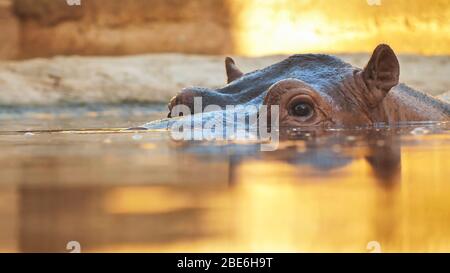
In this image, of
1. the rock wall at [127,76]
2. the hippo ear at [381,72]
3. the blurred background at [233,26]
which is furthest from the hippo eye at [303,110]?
the blurred background at [233,26]

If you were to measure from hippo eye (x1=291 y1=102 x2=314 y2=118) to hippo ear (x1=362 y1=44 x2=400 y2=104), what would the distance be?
370 millimetres

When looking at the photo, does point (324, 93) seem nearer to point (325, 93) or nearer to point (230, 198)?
point (325, 93)

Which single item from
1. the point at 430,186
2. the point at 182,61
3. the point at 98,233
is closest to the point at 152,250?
the point at 98,233

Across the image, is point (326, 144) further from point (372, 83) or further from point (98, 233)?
point (98, 233)

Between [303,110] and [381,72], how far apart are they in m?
0.50

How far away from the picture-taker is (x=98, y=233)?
2258mm

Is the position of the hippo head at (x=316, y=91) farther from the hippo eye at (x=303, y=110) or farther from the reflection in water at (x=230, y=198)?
the reflection in water at (x=230, y=198)

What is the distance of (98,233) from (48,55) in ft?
40.6

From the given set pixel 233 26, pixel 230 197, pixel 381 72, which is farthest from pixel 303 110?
pixel 233 26

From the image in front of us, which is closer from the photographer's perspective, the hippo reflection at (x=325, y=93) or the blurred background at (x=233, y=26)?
the hippo reflection at (x=325, y=93)

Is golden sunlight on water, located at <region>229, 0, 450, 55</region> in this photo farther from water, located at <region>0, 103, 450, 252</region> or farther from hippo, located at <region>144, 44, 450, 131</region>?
water, located at <region>0, 103, 450, 252</region>

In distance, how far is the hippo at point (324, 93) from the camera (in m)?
5.79

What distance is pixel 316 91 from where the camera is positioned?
19.2 ft

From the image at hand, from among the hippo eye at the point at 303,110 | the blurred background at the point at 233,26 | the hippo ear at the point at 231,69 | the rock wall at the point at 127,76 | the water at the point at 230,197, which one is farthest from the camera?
the blurred background at the point at 233,26
